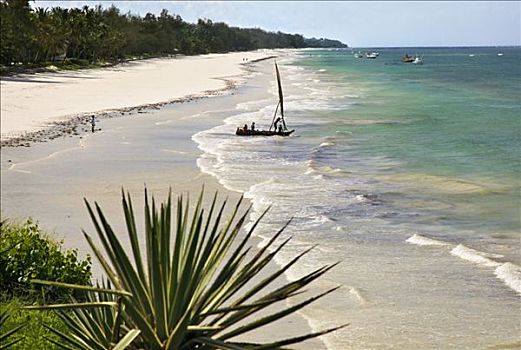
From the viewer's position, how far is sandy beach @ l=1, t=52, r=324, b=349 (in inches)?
664

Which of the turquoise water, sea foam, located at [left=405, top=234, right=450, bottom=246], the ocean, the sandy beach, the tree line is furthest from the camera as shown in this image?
the tree line

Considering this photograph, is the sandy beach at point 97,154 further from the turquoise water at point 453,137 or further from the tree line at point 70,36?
the tree line at point 70,36

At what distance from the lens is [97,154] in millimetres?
27078

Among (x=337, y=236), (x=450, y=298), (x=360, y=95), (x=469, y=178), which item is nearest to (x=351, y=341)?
(x=450, y=298)

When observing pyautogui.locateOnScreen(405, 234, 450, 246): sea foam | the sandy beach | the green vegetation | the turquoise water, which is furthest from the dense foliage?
the turquoise water

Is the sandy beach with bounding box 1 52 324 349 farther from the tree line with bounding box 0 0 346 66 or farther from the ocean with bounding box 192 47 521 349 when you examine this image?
the tree line with bounding box 0 0 346 66

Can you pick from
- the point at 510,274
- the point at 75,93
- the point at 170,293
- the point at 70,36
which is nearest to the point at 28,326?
the point at 170,293

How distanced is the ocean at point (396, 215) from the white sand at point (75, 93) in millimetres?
9017

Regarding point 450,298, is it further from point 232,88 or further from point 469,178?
point 232,88

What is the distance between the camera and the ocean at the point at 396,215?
10.9m

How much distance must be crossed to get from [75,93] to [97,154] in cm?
2850

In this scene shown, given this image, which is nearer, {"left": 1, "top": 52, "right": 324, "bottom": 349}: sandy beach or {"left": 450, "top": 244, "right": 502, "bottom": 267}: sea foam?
{"left": 450, "top": 244, "right": 502, "bottom": 267}: sea foam

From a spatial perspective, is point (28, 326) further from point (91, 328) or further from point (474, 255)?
point (474, 255)

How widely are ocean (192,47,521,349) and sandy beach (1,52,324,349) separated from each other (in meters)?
1.21
